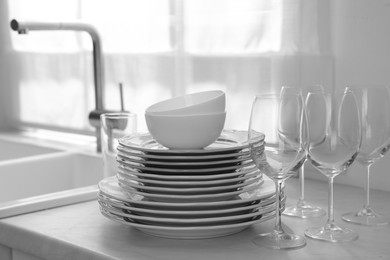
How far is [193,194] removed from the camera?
1113 mm

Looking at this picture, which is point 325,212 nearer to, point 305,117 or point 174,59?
point 305,117

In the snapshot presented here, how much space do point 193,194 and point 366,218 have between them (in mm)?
327

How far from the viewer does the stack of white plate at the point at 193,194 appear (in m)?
1.09

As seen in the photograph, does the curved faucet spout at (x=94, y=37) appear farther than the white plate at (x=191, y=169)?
Yes

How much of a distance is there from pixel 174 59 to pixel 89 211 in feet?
2.20

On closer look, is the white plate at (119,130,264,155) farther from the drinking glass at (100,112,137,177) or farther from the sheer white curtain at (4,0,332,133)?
the sheer white curtain at (4,0,332,133)

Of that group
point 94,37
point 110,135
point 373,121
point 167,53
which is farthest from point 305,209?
point 94,37

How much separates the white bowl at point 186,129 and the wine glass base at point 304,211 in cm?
24

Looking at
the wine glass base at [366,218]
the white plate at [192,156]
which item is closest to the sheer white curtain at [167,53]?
the wine glass base at [366,218]

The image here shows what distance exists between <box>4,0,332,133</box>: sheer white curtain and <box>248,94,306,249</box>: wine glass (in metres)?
0.52

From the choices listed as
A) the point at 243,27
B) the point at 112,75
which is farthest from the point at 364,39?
the point at 112,75

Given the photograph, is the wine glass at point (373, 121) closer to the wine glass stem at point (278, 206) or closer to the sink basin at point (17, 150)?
the wine glass stem at point (278, 206)

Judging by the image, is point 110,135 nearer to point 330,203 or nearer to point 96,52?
point 96,52

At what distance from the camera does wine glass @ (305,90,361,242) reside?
1085 millimetres
